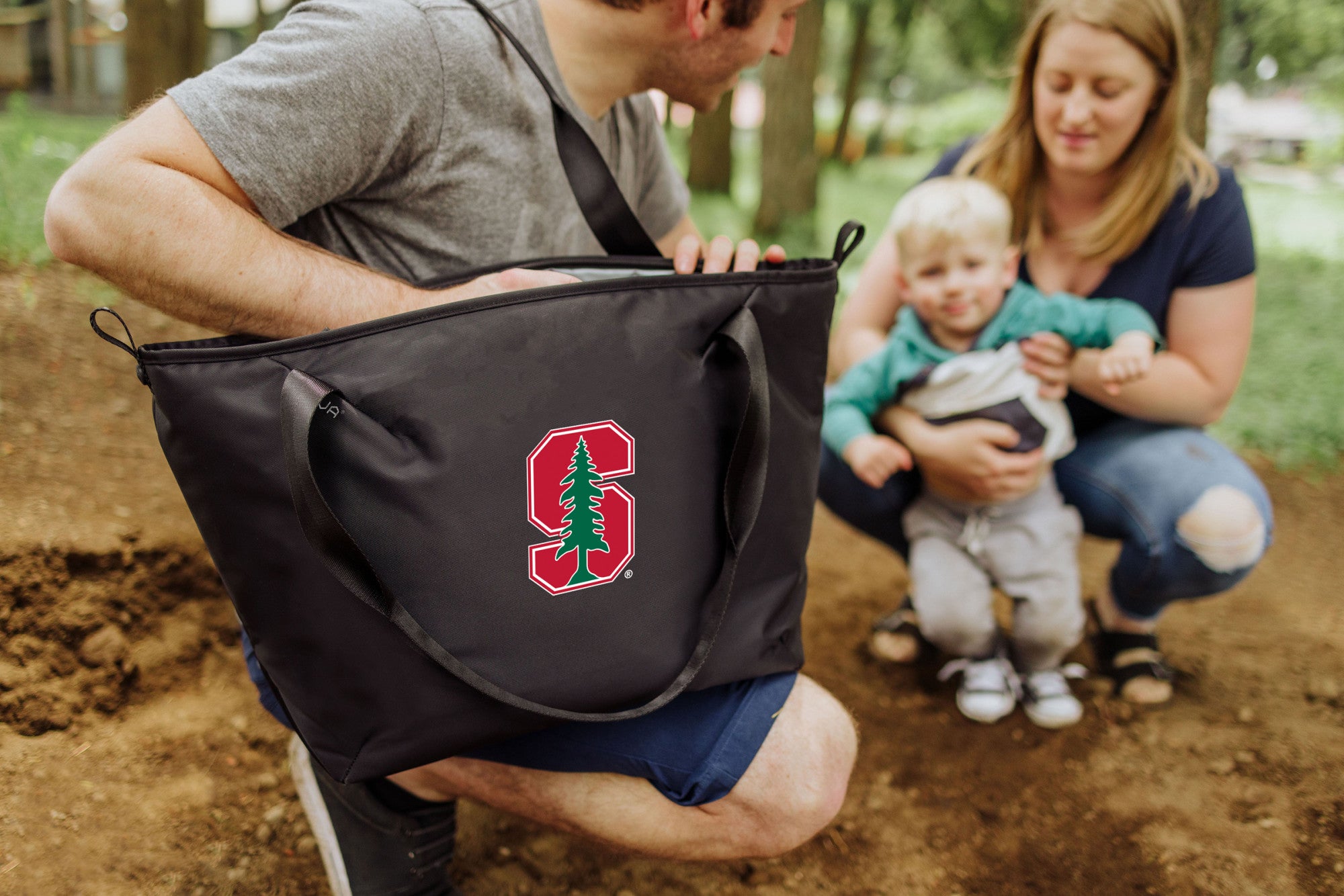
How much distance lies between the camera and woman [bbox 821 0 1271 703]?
7.27ft

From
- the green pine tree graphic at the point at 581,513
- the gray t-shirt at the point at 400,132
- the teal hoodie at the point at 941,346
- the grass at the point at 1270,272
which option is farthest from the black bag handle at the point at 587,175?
the grass at the point at 1270,272

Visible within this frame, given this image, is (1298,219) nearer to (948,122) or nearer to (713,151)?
(713,151)

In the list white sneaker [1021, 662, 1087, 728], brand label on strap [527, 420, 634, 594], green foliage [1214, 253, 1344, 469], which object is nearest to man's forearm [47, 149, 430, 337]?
brand label on strap [527, 420, 634, 594]

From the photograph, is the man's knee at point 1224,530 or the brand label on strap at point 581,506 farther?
the man's knee at point 1224,530

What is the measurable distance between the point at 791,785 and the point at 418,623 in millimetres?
702

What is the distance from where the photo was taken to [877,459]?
2.14 metres

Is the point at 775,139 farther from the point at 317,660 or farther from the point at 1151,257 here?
the point at 317,660

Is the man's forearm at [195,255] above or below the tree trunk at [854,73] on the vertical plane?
above

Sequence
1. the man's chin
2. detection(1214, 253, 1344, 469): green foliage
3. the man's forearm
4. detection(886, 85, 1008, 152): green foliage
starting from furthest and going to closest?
detection(886, 85, 1008, 152): green foliage → detection(1214, 253, 1344, 469): green foliage → the man's chin → the man's forearm

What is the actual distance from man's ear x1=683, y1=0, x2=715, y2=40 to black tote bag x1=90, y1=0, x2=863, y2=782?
1.85ft

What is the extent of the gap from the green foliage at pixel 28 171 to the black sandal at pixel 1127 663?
3103 millimetres

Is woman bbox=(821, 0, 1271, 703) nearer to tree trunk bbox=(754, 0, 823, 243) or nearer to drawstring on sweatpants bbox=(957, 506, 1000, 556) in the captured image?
drawstring on sweatpants bbox=(957, 506, 1000, 556)

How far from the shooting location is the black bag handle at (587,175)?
164cm

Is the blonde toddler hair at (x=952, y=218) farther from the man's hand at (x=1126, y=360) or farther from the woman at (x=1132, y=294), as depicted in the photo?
the man's hand at (x=1126, y=360)
